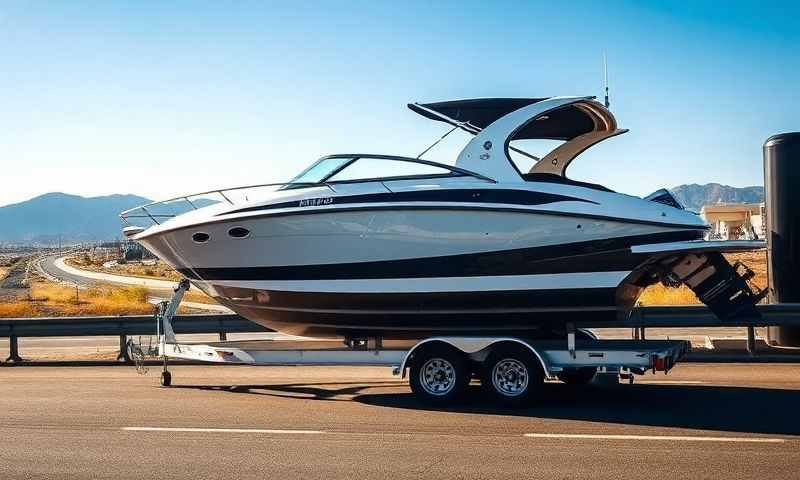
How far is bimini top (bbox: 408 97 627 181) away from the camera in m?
9.96

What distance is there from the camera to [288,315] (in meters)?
10.6

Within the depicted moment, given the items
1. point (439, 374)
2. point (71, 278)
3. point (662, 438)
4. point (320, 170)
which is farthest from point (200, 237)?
point (71, 278)

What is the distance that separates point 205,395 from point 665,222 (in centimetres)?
599

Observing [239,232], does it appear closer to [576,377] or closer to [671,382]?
[576,377]

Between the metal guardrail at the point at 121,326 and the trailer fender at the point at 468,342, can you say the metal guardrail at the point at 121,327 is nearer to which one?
the metal guardrail at the point at 121,326

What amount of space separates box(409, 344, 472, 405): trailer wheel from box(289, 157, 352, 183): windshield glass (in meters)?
2.43

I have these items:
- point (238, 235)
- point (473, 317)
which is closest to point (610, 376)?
point (473, 317)

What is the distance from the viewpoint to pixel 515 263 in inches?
376

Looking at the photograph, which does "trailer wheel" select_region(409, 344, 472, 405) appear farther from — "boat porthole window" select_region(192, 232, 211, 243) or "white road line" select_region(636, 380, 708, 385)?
"boat porthole window" select_region(192, 232, 211, 243)

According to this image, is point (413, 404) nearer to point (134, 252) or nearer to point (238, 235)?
point (238, 235)

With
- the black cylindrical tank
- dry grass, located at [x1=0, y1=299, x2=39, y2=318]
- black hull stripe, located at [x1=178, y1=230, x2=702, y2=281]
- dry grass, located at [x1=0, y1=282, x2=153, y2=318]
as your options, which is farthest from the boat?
dry grass, located at [x1=0, y1=299, x2=39, y2=318]

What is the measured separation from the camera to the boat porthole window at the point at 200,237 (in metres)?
10.5

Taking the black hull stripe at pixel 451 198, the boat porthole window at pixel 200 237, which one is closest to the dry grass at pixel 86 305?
the boat porthole window at pixel 200 237

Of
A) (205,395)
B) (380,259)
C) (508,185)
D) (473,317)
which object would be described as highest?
(508,185)
